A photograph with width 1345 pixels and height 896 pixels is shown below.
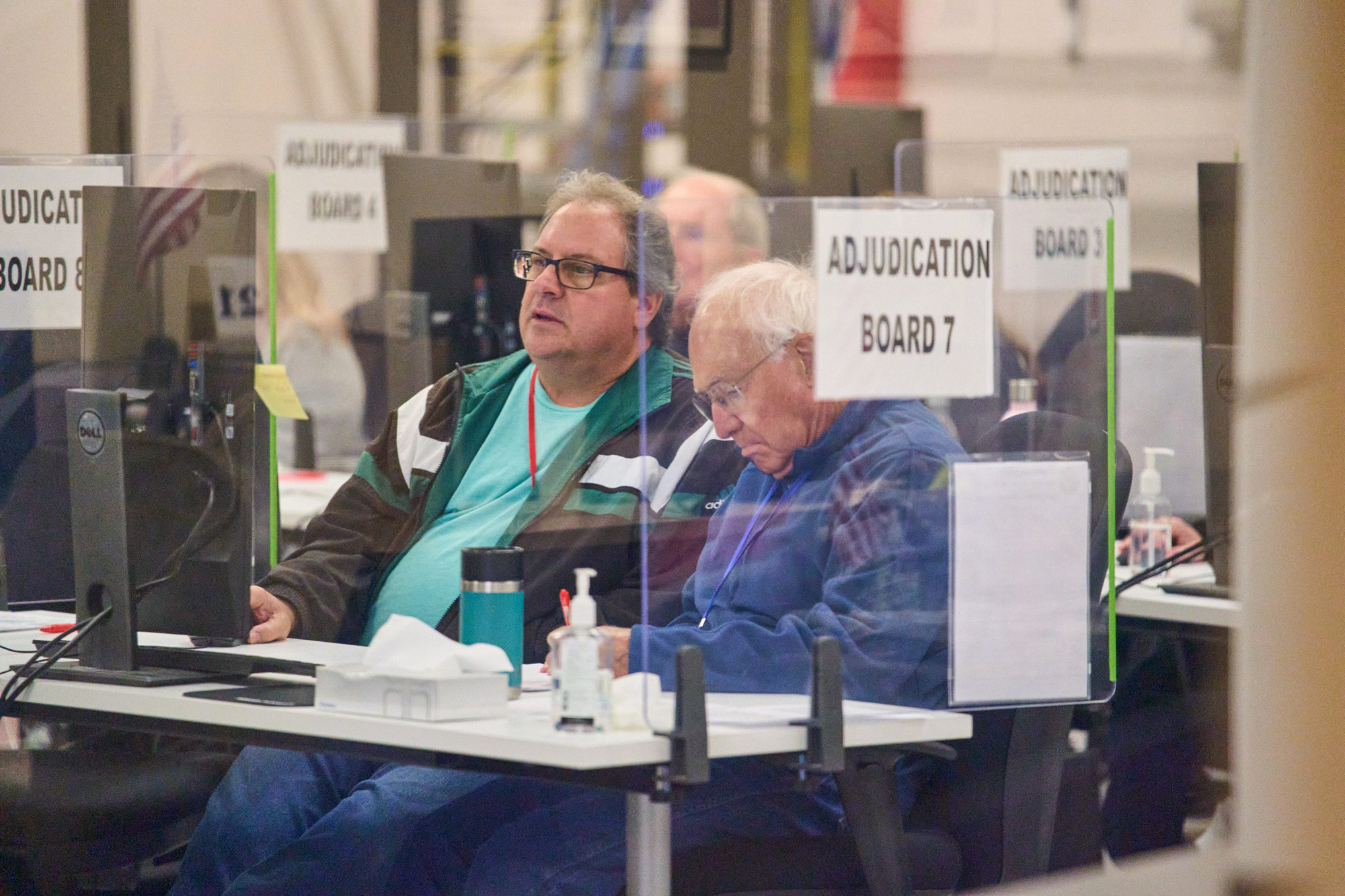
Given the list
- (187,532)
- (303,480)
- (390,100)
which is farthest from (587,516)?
(390,100)

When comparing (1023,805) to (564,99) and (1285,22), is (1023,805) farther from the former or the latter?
(564,99)

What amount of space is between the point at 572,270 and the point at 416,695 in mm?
820

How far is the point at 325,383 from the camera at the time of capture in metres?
4.68

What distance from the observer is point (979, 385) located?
186 cm

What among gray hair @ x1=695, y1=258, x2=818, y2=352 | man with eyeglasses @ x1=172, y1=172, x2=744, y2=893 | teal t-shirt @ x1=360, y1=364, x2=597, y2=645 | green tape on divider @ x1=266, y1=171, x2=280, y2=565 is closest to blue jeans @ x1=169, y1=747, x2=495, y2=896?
man with eyeglasses @ x1=172, y1=172, x2=744, y2=893

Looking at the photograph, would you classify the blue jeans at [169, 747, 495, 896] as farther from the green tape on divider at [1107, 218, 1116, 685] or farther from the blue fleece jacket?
the green tape on divider at [1107, 218, 1116, 685]

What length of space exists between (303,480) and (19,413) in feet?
5.75

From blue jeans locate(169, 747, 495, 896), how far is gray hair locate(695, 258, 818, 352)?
69 cm

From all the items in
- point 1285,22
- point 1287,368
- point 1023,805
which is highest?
point 1285,22

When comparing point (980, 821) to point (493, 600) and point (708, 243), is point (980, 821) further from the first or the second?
point (708, 243)

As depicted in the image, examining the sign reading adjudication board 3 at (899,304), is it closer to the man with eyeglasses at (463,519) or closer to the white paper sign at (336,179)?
the man with eyeglasses at (463,519)

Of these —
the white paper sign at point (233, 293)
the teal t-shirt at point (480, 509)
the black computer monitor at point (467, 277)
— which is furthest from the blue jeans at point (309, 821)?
the black computer monitor at point (467, 277)

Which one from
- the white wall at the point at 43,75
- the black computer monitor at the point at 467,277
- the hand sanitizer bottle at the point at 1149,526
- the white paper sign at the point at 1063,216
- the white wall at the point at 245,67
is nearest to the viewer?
the white paper sign at the point at 1063,216

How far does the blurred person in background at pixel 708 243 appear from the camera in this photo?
1894 millimetres
